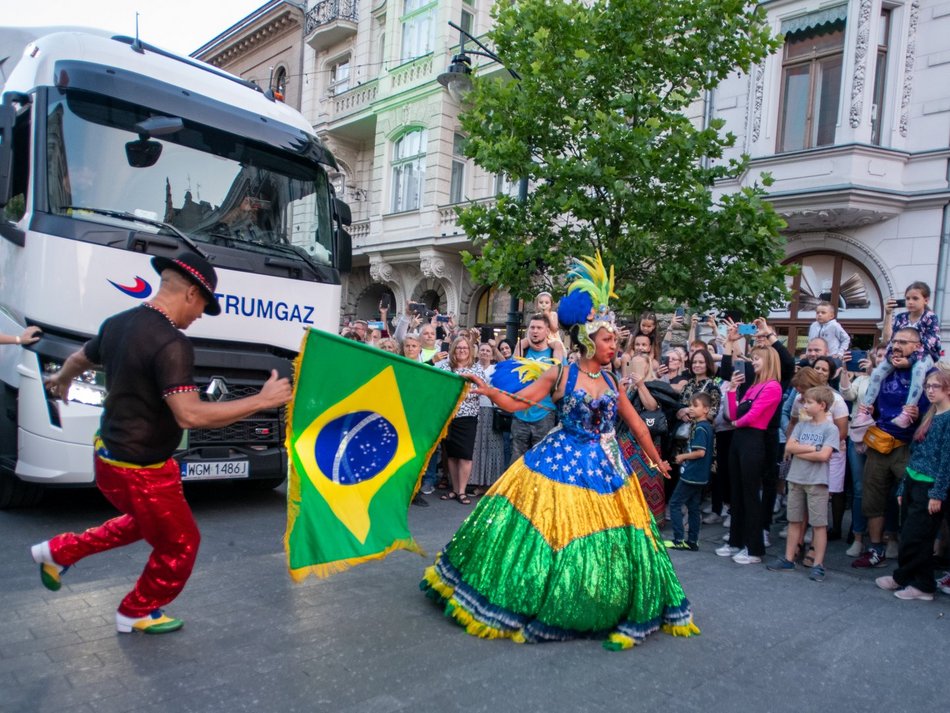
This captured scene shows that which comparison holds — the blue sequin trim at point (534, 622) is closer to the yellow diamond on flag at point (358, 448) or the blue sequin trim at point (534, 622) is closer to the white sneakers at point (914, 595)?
the yellow diamond on flag at point (358, 448)

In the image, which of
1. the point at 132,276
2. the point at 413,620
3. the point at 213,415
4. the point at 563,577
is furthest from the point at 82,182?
the point at 563,577

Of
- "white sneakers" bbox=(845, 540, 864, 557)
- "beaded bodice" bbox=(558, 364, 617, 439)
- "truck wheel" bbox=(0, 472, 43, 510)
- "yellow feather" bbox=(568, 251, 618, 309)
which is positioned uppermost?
"yellow feather" bbox=(568, 251, 618, 309)

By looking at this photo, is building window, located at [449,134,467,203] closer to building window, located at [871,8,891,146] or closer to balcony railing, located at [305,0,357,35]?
balcony railing, located at [305,0,357,35]

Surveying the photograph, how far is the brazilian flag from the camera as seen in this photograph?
406cm

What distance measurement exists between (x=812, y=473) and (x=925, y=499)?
849mm

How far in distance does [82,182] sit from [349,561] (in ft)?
12.4

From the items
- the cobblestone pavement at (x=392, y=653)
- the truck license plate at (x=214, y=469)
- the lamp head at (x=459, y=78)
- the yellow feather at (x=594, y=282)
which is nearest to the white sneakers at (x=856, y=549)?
the cobblestone pavement at (x=392, y=653)

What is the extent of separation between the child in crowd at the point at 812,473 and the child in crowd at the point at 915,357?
53 cm

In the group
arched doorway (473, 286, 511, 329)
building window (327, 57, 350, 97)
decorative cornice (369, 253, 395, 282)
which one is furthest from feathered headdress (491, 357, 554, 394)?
building window (327, 57, 350, 97)

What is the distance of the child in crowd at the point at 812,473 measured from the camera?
244 inches

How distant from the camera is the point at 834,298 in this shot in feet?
44.2

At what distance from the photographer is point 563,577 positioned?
420cm

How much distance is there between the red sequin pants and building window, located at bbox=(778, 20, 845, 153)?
12.7 meters

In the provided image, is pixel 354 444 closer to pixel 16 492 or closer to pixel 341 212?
pixel 16 492
